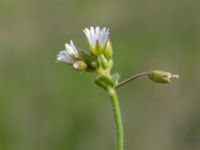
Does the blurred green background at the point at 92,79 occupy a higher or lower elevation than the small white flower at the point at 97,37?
lower

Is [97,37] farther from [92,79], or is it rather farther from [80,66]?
[92,79]

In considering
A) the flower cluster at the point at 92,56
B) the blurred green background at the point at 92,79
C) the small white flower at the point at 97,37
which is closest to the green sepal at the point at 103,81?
the flower cluster at the point at 92,56

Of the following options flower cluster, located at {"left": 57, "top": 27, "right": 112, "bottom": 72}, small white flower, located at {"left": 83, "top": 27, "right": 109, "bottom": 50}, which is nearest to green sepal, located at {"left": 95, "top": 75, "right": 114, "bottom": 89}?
flower cluster, located at {"left": 57, "top": 27, "right": 112, "bottom": 72}


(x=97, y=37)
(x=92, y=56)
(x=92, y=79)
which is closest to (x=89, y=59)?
(x=92, y=56)

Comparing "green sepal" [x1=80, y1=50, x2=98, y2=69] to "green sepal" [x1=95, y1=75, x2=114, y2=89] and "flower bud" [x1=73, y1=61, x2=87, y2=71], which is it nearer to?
"flower bud" [x1=73, y1=61, x2=87, y2=71]

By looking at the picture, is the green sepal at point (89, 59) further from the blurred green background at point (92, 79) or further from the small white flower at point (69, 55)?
the blurred green background at point (92, 79)

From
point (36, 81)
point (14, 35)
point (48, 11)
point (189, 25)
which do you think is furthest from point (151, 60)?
point (48, 11)
